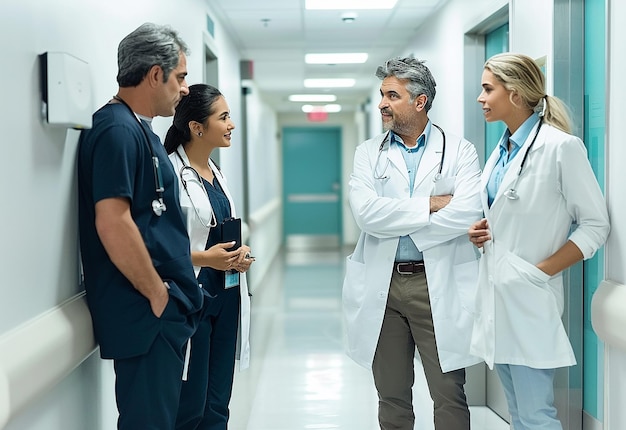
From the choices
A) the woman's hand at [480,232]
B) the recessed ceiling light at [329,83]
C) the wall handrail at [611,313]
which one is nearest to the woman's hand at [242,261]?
the woman's hand at [480,232]

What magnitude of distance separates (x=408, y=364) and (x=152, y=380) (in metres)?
1.07

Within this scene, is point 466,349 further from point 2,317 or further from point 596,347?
point 2,317

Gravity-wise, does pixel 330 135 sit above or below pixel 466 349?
above

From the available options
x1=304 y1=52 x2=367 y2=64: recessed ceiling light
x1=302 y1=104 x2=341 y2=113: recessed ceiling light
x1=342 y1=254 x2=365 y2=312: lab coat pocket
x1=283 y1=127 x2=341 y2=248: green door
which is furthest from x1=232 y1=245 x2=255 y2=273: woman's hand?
x1=283 y1=127 x2=341 y2=248: green door

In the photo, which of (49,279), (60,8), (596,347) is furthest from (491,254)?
(60,8)

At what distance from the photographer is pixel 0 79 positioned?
158cm

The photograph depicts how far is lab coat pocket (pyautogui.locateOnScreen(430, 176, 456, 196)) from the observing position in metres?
2.60

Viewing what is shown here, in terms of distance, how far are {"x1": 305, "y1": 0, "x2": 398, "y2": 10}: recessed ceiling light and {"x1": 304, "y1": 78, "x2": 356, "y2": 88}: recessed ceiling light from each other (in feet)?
13.5

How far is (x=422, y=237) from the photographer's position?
252cm

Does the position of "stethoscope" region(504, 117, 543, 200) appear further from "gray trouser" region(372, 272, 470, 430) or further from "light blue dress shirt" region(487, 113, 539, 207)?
"gray trouser" region(372, 272, 470, 430)

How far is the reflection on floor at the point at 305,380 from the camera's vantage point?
3.65 metres

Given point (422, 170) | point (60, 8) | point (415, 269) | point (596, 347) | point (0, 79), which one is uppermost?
point (60, 8)

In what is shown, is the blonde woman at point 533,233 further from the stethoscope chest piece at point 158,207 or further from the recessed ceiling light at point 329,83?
the recessed ceiling light at point 329,83

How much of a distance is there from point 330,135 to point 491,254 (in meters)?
12.2
